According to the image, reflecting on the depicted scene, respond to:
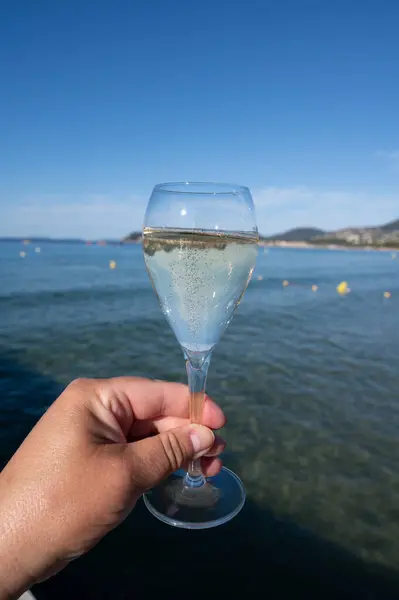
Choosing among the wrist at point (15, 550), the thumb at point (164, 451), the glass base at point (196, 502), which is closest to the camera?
the wrist at point (15, 550)

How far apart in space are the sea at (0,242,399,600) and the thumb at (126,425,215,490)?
1220 millimetres

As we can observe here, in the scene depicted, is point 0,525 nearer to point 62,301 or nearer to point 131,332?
point 131,332

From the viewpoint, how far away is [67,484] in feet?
3.78

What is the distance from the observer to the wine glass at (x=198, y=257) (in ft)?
4.52

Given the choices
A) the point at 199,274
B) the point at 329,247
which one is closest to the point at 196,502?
the point at 199,274

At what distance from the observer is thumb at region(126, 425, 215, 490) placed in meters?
1.29

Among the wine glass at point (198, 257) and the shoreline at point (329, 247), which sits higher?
the wine glass at point (198, 257)

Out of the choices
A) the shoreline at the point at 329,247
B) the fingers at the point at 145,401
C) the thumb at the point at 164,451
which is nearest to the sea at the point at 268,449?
the fingers at the point at 145,401

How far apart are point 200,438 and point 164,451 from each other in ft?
0.68

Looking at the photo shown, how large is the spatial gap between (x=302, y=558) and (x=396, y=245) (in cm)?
11156

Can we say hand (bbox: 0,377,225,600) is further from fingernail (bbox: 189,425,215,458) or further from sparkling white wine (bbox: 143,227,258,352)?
sparkling white wine (bbox: 143,227,258,352)

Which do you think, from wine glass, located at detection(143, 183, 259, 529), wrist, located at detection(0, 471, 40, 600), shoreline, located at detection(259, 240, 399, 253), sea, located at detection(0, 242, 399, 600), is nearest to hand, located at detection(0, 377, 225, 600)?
wrist, located at detection(0, 471, 40, 600)

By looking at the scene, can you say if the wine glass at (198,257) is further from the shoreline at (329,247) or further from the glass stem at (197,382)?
the shoreline at (329,247)

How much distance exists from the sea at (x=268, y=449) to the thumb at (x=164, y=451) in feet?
4.00
